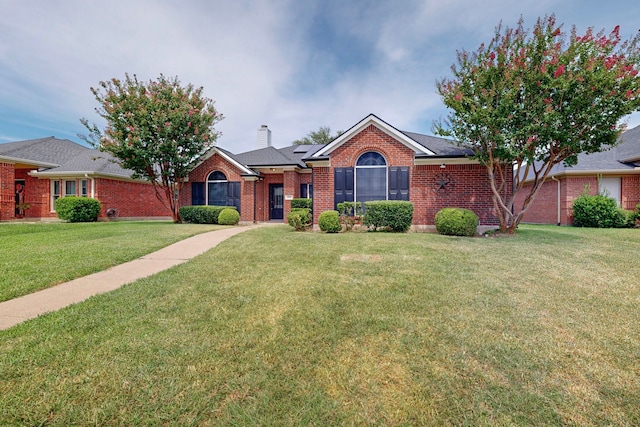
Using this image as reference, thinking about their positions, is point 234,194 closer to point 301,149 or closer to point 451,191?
point 301,149

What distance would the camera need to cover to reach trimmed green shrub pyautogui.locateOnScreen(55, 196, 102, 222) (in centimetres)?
1452

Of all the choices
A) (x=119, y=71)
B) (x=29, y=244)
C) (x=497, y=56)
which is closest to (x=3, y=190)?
(x=119, y=71)

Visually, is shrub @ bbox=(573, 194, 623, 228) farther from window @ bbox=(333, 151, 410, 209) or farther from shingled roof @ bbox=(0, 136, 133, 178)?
shingled roof @ bbox=(0, 136, 133, 178)

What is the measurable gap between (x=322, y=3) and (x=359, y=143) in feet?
17.1

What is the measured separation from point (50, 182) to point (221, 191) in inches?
416

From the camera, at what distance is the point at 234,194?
621 inches

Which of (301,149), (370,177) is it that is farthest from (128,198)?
(370,177)

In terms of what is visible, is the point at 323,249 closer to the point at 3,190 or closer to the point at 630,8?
the point at 630,8

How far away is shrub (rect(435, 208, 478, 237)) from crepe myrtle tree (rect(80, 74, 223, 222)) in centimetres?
1220

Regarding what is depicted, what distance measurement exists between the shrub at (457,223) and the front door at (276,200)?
34.1 feet

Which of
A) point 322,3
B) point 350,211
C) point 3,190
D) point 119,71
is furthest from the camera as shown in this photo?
point 3,190

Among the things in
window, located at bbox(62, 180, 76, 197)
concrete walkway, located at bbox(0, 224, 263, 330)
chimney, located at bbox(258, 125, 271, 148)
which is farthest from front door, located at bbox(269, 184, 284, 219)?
window, located at bbox(62, 180, 76, 197)

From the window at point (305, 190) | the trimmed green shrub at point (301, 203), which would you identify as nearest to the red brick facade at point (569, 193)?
the trimmed green shrub at point (301, 203)

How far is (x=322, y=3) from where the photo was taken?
9.52 m
